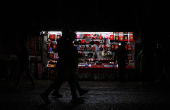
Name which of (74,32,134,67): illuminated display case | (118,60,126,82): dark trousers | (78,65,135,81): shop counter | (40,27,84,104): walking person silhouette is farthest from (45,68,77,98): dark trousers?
(74,32,134,67): illuminated display case

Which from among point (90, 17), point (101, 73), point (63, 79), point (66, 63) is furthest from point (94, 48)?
point (63, 79)

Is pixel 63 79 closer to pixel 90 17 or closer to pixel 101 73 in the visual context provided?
pixel 101 73

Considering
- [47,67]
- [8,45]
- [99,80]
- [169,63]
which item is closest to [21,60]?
[47,67]

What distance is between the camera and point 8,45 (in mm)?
12102

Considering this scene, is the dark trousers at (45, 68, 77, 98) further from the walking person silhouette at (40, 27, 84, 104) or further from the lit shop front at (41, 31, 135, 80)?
the lit shop front at (41, 31, 135, 80)

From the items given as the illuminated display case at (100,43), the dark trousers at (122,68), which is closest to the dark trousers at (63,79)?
the dark trousers at (122,68)

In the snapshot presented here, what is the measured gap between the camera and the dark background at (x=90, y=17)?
12109mm

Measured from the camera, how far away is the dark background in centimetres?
1211

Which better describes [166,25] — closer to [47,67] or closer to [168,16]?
[168,16]

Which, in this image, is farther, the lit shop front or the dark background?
the dark background

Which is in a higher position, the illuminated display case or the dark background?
the dark background

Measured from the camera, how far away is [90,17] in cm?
1317

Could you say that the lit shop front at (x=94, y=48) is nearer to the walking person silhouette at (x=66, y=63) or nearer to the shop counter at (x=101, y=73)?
the shop counter at (x=101, y=73)

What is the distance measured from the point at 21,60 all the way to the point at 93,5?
8267mm
